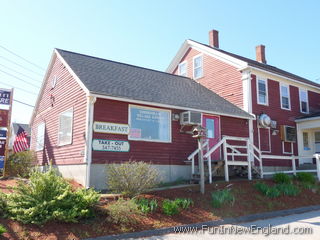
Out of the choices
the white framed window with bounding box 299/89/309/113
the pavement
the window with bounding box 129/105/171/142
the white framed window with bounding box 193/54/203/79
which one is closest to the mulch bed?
the pavement

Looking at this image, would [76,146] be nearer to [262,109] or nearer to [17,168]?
[17,168]

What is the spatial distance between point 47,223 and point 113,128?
472 cm

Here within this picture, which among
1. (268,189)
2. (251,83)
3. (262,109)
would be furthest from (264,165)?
(268,189)

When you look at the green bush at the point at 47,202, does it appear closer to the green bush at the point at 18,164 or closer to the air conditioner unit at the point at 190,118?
the air conditioner unit at the point at 190,118

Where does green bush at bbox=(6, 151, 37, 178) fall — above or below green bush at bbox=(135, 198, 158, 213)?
above

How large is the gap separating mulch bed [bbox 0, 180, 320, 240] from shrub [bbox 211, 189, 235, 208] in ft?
0.51

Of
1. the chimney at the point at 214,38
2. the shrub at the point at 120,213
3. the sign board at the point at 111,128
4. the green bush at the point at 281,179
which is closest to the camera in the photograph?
the shrub at the point at 120,213

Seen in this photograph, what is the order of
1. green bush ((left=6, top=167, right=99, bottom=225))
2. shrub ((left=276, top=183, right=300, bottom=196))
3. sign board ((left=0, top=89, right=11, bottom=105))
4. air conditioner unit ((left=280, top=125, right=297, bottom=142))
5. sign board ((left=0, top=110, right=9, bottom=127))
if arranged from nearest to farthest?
green bush ((left=6, top=167, right=99, bottom=225)) → shrub ((left=276, top=183, right=300, bottom=196)) → sign board ((left=0, top=110, right=9, bottom=127)) → sign board ((left=0, top=89, right=11, bottom=105)) → air conditioner unit ((left=280, top=125, right=297, bottom=142))

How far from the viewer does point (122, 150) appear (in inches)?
437

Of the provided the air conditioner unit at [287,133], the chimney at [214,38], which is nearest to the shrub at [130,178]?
the air conditioner unit at [287,133]

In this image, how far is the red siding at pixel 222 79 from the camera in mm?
16469

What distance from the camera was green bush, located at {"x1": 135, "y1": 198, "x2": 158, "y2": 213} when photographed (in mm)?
7914

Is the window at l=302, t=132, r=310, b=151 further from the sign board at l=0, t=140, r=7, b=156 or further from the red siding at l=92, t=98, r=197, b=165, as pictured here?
the sign board at l=0, t=140, r=7, b=156

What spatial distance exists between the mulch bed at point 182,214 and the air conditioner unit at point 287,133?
17.3 ft
